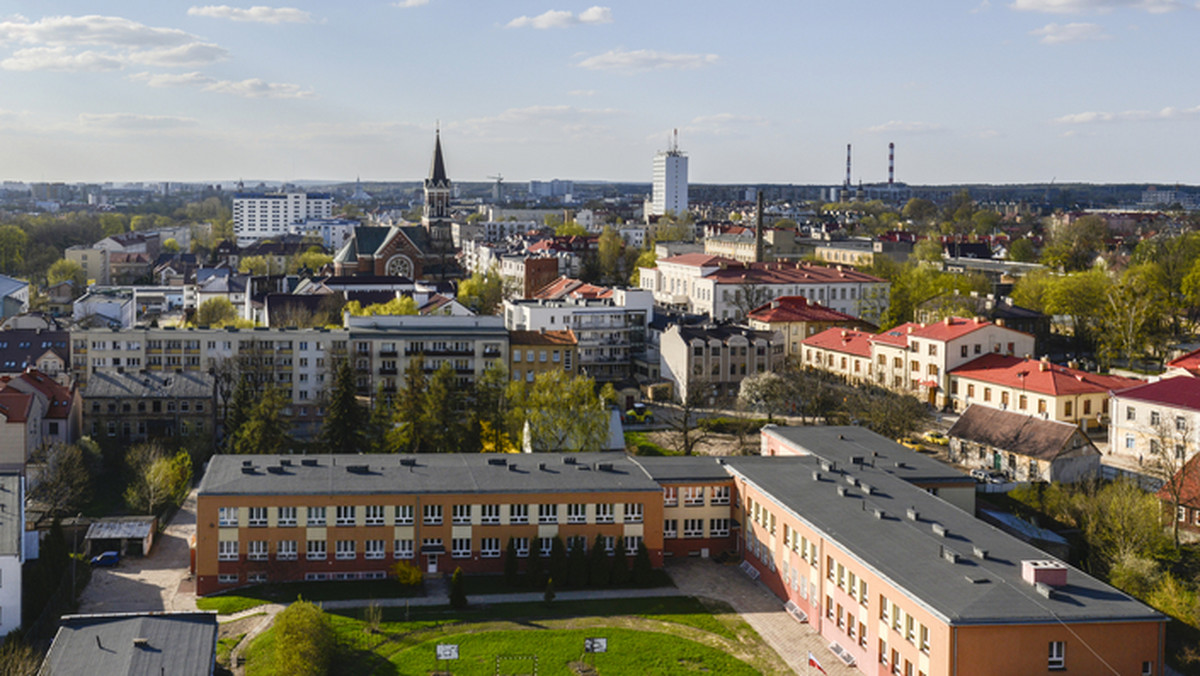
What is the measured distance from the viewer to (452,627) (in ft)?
90.7

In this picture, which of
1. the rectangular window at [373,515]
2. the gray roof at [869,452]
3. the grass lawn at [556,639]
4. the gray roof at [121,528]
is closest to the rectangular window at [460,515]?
the rectangular window at [373,515]

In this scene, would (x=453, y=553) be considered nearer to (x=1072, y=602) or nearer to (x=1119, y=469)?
(x=1072, y=602)

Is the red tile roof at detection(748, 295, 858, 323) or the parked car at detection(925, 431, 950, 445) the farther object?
the red tile roof at detection(748, 295, 858, 323)

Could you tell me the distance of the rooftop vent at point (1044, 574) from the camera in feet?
75.9

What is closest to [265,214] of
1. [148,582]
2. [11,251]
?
[11,251]

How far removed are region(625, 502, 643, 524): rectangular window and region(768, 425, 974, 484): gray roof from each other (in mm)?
6478

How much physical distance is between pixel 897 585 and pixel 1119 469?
20.7 metres

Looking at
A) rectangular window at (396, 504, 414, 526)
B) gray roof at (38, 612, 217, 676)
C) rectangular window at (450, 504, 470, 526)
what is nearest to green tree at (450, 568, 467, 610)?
rectangular window at (450, 504, 470, 526)

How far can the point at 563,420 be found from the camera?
134ft

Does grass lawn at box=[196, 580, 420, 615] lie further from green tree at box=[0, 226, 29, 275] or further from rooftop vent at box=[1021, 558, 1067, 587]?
green tree at box=[0, 226, 29, 275]

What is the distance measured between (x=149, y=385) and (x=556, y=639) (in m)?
27.4

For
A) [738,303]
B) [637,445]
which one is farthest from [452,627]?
[738,303]

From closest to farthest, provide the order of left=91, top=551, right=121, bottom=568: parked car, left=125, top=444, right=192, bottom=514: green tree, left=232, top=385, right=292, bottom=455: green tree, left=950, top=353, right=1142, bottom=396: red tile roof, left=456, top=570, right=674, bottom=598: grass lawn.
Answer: left=456, top=570, right=674, bottom=598: grass lawn
left=91, top=551, right=121, bottom=568: parked car
left=125, top=444, right=192, bottom=514: green tree
left=232, top=385, right=292, bottom=455: green tree
left=950, top=353, right=1142, bottom=396: red tile roof

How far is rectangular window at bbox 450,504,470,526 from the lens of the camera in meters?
31.3
